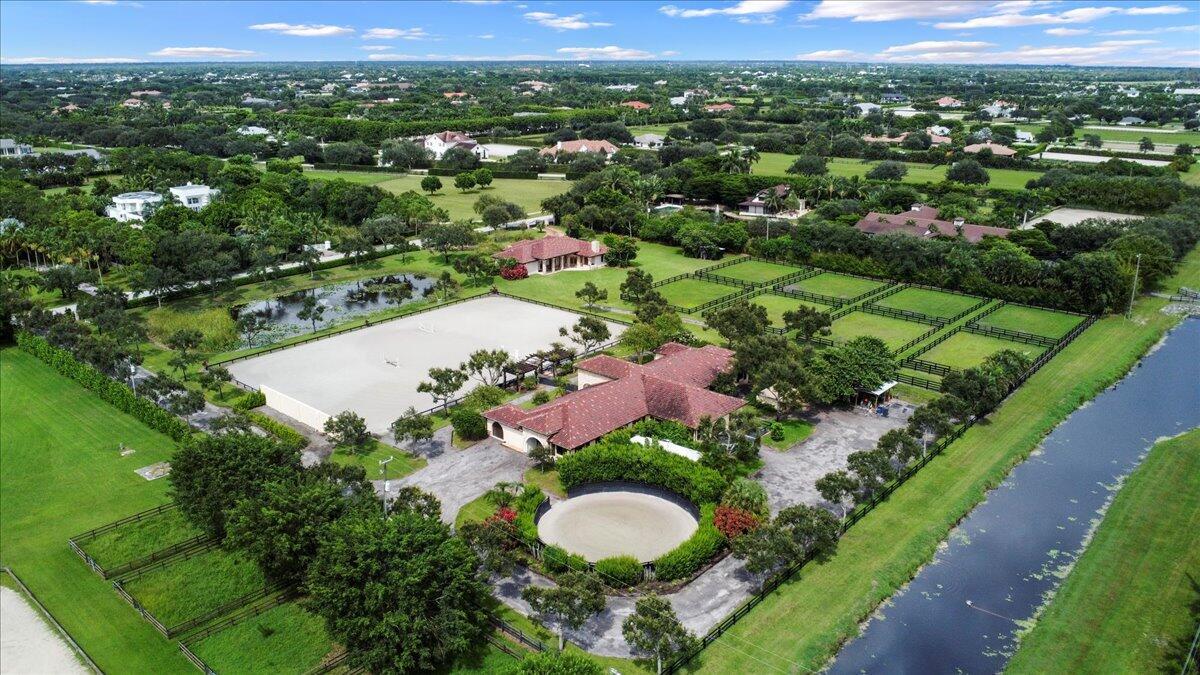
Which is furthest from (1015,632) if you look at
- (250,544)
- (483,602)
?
(250,544)

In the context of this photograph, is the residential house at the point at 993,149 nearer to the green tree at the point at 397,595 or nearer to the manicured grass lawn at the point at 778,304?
the manicured grass lawn at the point at 778,304

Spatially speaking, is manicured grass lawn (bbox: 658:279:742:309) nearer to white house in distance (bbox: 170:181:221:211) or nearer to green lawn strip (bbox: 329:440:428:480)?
green lawn strip (bbox: 329:440:428:480)

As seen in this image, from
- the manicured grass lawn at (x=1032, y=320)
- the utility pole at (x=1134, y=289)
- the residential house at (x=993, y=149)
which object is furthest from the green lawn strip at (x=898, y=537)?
the residential house at (x=993, y=149)

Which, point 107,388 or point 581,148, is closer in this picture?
point 107,388

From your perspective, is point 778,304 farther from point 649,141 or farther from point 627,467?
point 649,141

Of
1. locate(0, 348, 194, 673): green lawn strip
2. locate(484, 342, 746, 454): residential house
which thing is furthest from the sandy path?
locate(484, 342, 746, 454): residential house

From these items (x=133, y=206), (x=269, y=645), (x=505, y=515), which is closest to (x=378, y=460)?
(x=505, y=515)
